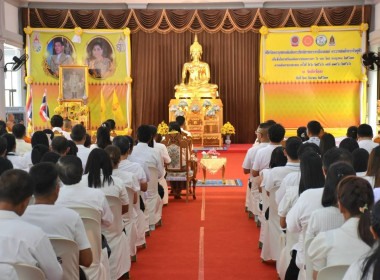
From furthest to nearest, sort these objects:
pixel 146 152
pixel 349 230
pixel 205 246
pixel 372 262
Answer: pixel 146 152 → pixel 205 246 → pixel 349 230 → pixel 372 262

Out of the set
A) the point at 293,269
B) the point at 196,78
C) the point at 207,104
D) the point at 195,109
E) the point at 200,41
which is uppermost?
the point at 200,41

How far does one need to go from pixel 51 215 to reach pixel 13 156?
9.07 ft

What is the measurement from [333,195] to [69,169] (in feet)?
5.33

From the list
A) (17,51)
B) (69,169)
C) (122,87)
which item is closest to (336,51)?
(122,87)

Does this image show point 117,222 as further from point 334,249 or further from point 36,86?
point 36,86

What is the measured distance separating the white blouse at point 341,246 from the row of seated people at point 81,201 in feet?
3.84

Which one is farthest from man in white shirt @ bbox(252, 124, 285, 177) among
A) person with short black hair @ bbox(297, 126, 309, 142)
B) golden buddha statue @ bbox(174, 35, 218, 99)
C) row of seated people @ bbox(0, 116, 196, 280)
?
golden buddha statue @ bbox(174, 35, 218, 99)

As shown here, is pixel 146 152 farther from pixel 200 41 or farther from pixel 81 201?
pixel 200 41

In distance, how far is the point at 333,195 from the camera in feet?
9.25

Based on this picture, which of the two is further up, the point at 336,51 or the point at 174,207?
the point at 336,51

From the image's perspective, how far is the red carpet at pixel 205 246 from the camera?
4.72 meters

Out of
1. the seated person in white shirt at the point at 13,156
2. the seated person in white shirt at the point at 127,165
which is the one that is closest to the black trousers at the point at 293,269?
the seated person in white shirt at the point at 127,165

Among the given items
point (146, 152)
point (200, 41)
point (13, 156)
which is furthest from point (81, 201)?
point (200, 41)

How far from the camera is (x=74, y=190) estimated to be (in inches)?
135
